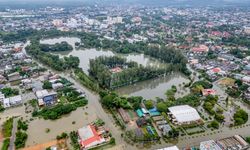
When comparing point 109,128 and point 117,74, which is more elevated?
point 117,74

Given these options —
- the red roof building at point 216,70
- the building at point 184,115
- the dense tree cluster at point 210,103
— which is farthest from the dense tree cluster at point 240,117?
the red roof building at point 216,70

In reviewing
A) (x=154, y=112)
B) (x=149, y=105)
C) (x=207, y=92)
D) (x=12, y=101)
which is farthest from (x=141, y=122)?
(x=12, y=101)

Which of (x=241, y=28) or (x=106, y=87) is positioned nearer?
(x=106, y=87)

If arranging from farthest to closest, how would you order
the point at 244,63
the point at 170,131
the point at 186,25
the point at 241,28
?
the point at 186,25, the point at 241,28, the point at 244,63, the point at 170,131

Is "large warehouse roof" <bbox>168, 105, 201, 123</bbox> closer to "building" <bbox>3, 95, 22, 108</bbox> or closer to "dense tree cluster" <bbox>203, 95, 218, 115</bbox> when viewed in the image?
"dense tree cluster" <bbox>203, 95, 218, 115</bbox>

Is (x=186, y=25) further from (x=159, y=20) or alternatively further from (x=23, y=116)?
(x=23, y=116)

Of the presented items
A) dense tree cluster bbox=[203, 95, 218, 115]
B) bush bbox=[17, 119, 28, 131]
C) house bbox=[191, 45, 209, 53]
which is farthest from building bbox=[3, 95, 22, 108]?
house bbox=[191, 45, 209, 53]

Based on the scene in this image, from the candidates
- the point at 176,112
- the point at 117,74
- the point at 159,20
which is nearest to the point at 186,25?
the point at 159,20
